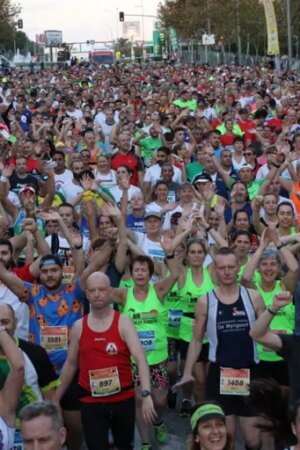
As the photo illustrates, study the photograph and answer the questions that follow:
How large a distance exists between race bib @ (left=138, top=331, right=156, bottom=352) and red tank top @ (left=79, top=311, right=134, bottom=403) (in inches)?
36.5

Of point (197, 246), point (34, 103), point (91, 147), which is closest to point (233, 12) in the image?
point (34, 103)

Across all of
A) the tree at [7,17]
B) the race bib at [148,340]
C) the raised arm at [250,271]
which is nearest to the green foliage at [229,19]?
the tree at [7,17]

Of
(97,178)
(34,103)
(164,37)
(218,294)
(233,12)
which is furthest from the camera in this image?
(164,37)

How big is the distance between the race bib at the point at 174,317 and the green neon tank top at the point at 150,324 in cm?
→ 66

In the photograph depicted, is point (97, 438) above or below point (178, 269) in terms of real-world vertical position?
below

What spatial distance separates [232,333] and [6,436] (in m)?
2.06

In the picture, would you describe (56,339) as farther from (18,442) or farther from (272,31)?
(272,31)

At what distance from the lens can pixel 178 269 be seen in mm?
7793

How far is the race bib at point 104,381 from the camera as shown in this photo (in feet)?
20.5

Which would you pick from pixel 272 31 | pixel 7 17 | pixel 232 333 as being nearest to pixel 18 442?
pixel 232 333

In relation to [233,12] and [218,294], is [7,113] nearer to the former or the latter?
[218,294]

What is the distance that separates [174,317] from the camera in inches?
318

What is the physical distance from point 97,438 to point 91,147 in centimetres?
935

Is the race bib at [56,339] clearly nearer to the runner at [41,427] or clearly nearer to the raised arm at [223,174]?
the runner at [41,427]
